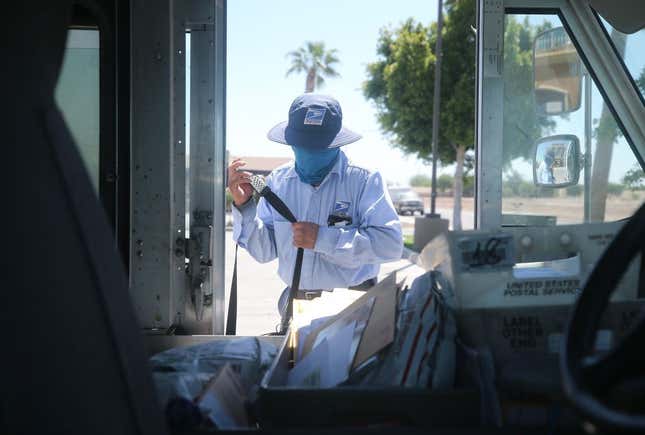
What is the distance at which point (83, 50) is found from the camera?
8.65 ft

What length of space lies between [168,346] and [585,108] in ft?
7.89

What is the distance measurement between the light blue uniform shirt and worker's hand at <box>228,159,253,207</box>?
6cm

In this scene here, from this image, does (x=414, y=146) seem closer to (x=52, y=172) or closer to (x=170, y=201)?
(x=170, y=201)

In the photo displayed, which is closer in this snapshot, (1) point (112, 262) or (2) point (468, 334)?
(1) point (112, 262)

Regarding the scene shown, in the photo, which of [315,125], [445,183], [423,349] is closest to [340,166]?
[315,125]

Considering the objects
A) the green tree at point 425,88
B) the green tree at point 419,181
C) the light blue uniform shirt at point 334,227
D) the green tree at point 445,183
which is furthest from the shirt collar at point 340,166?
the green tree at point 419,181

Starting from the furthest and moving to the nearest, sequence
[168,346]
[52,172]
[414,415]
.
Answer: [168,346]
[414,415]
[52,172]

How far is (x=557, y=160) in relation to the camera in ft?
10.4

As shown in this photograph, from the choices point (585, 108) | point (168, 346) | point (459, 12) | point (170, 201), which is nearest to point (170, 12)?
point (170, 201)

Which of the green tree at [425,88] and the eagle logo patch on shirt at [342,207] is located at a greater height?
the green tree at [425,88]

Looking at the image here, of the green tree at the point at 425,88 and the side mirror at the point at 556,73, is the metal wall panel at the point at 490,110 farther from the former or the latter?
the green tree at the point at 425,88

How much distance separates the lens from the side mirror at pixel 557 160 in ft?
10.4

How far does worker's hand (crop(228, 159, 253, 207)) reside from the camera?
3.27 meters

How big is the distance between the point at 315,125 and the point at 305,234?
0.63 metres
